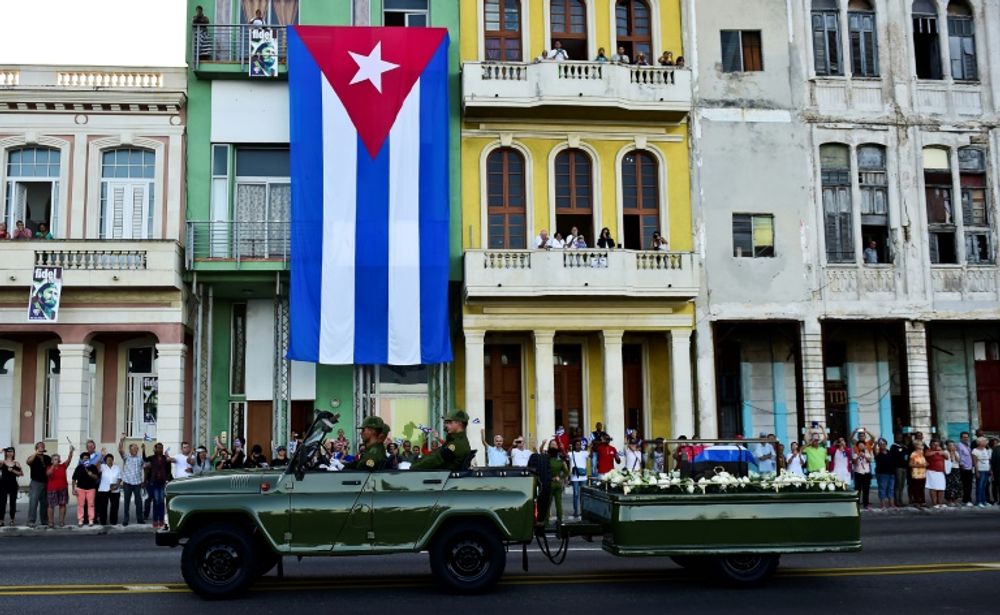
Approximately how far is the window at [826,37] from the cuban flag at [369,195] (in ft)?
37.0

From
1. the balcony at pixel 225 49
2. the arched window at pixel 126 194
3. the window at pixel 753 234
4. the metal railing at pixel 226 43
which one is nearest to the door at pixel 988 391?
the window at pixel 753 234

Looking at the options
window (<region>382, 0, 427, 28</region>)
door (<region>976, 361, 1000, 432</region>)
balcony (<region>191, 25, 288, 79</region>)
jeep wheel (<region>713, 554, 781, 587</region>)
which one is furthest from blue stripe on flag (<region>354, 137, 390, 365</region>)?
door (<region>976, 361, 1000, 432</region>)

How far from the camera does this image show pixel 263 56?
27.1 metres

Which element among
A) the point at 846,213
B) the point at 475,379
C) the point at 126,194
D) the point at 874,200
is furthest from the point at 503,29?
the point at 874,200

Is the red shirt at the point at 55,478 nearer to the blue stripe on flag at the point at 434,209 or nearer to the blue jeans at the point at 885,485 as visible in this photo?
the blue stripe on flag at the point at 434,209

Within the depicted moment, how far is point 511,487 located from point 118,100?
20545 mm

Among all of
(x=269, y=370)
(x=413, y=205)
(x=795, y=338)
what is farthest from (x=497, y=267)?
(x=795, y=338)

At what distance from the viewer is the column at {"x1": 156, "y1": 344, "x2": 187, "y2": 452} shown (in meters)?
25.8

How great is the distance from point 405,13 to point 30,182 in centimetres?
1155

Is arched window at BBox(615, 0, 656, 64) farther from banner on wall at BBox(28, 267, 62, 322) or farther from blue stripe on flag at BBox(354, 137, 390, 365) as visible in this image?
banner on wall at BBox(28, 267, 62, 322)

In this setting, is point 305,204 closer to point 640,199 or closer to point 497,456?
point 497,456

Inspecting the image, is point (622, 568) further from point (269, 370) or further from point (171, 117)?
point (171, 117)

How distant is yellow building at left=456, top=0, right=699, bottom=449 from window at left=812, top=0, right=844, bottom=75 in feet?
13.9

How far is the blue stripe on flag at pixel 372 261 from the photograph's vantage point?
26.0 m
